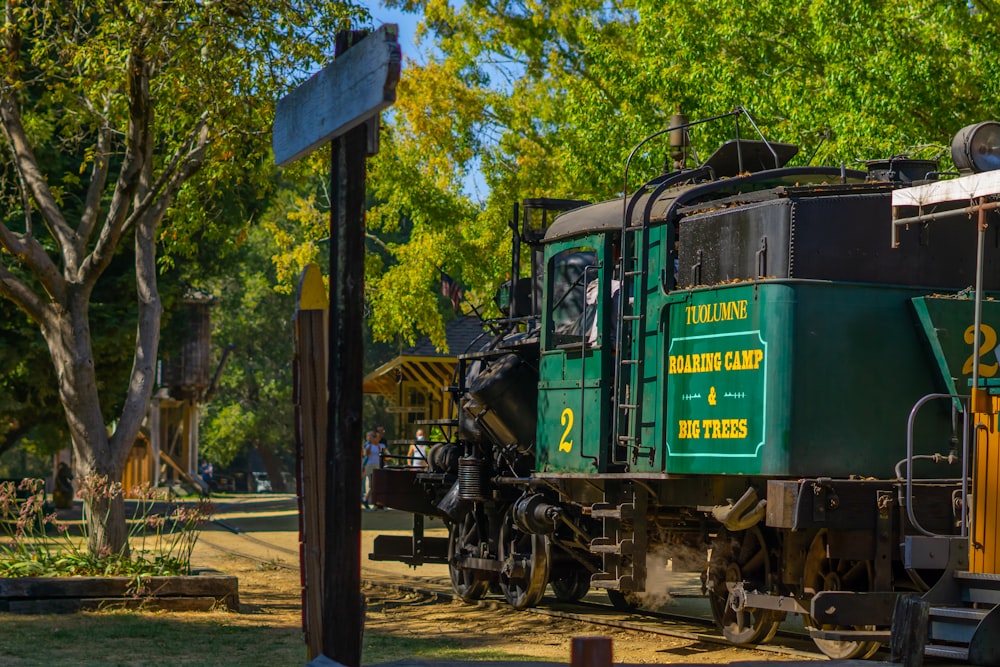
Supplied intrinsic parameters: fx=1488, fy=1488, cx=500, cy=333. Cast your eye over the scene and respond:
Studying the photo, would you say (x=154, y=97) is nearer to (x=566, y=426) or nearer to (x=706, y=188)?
(x=566, y=426)

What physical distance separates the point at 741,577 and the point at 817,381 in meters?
2.00

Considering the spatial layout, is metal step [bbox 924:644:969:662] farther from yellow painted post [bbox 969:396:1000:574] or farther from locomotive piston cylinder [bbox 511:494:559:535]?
locomotive piston cylinder [bbox 511:494:559:535]

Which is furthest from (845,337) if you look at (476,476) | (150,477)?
(150,477)

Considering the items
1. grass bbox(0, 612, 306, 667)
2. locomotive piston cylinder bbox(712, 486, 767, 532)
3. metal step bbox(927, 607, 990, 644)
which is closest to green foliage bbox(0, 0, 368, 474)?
grass bbox(0, 612, 306, 667)

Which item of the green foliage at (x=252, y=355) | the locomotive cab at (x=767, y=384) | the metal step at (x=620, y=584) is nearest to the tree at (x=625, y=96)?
the locomotive cab at (x=767, y=384)

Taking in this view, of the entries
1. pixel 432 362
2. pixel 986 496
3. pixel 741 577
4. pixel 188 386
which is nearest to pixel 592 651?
pixel 986 496

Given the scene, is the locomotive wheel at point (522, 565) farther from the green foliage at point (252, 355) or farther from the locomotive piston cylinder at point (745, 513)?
the green foliage at point (252, 355)

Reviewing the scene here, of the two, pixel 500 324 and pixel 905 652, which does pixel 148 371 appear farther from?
pixel 905 652

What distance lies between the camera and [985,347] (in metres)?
10.3

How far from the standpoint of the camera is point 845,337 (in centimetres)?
1029

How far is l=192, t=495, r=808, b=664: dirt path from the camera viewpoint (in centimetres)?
1160

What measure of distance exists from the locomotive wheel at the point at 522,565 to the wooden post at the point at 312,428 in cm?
693

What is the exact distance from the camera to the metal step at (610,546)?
11.9 metres

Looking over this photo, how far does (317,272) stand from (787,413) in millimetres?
3980
